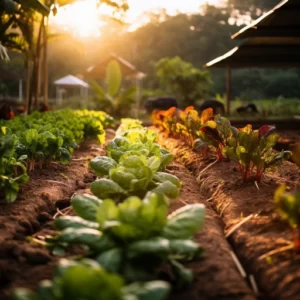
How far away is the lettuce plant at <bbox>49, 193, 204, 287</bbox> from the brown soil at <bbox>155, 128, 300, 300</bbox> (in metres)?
0.38

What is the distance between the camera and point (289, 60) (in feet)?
50.5

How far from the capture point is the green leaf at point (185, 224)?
262 cm

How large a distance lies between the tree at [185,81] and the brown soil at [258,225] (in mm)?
19539

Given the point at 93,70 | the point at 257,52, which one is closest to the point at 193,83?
the point at 93,70

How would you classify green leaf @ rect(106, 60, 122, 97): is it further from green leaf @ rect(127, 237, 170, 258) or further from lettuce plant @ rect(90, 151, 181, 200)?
green leaf @ rect(127, 237, 170, 258)

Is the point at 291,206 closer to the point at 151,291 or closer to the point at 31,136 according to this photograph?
the point at 151,291

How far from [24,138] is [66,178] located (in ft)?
1.97

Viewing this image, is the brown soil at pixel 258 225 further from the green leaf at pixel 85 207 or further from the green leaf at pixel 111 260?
the green leaf at pixel 85 207

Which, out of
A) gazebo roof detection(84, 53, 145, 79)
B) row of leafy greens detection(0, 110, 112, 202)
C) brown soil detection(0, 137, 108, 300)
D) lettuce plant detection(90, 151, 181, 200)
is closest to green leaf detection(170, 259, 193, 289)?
brown soil detection(0, 137, 108, 300)

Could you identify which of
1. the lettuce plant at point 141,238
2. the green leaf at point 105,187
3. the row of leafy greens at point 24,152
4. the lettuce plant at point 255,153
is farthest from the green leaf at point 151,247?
the lettuce plant at point 255,153

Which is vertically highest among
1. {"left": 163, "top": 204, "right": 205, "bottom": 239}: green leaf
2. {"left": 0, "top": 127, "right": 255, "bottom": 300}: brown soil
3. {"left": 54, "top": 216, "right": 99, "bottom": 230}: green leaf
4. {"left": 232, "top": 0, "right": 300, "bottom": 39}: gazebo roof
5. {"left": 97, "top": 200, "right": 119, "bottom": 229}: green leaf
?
{"left": 232, "top": 0, "right": 300, "bottom": 39}: gazebo roof

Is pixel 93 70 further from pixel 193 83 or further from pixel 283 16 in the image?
pixel 283 16

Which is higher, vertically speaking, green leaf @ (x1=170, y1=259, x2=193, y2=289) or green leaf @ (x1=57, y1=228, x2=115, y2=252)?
green leaf @ (x1=57, y1=228, x2=115, y2=252)

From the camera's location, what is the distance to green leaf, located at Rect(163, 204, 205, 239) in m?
2.62
